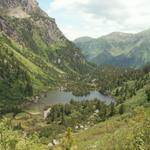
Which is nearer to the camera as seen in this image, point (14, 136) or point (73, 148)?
point (14, 136)

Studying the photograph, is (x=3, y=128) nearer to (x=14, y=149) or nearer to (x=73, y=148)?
(x=14, y=149)

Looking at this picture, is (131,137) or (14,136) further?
(14,136)

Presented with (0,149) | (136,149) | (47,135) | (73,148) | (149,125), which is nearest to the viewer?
(136,149)

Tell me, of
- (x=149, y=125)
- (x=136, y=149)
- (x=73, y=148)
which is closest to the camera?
(x=136, y=149)

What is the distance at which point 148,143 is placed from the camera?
49.6 meters

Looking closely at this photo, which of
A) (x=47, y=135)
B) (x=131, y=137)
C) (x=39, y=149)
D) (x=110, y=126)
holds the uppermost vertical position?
(x=131, y=137)

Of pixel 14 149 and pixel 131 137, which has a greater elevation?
pixel 131 137

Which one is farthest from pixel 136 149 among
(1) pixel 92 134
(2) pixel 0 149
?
(1) pixel 92 134

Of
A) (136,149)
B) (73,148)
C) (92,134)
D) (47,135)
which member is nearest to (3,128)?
(136,149)

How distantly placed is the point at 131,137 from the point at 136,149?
6.87 metres

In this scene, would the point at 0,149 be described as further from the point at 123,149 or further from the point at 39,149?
the point at 123,149

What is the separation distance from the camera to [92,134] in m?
158

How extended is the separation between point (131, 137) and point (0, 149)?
1890 cm

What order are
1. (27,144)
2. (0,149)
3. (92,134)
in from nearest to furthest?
(0,149)
(27,144)
(92,134)
